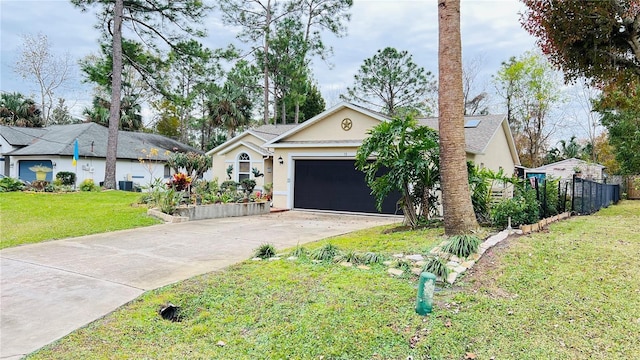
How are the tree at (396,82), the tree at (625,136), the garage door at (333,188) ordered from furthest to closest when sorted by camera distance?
the tree at (396,82), the tree at (625,136), the garage door at (333,188)

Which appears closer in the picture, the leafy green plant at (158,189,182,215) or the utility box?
the utility box

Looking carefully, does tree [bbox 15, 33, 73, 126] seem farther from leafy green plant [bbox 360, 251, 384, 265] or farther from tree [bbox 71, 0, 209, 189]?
leafy green plant [bbox 360, 251, 384, 265]

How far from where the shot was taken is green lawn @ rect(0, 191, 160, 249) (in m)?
8.72

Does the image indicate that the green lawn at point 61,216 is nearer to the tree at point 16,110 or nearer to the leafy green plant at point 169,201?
the leafy green plant at point 169,201

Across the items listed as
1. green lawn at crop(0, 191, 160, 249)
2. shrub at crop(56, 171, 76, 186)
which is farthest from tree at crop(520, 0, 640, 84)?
shrub at crop(56, 171, 76, 186)

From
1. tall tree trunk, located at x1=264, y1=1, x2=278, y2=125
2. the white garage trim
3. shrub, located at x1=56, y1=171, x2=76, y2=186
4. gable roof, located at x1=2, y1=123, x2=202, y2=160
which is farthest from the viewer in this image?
tall tree trunk, located at x1=264, y1=1, x2=278, y2=125

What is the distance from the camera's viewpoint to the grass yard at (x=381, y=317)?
3059 mm

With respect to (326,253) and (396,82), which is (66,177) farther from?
(396,82)

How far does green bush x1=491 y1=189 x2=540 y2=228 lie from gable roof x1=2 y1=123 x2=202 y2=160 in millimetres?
21095

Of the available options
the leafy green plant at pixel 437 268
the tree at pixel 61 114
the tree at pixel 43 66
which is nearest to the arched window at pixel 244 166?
the leafy green plant at pixel 437 268

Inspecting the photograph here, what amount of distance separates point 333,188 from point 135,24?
14.3 metres

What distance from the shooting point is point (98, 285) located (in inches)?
199

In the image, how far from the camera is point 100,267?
595cm

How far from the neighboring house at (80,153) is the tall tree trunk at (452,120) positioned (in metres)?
19.3
